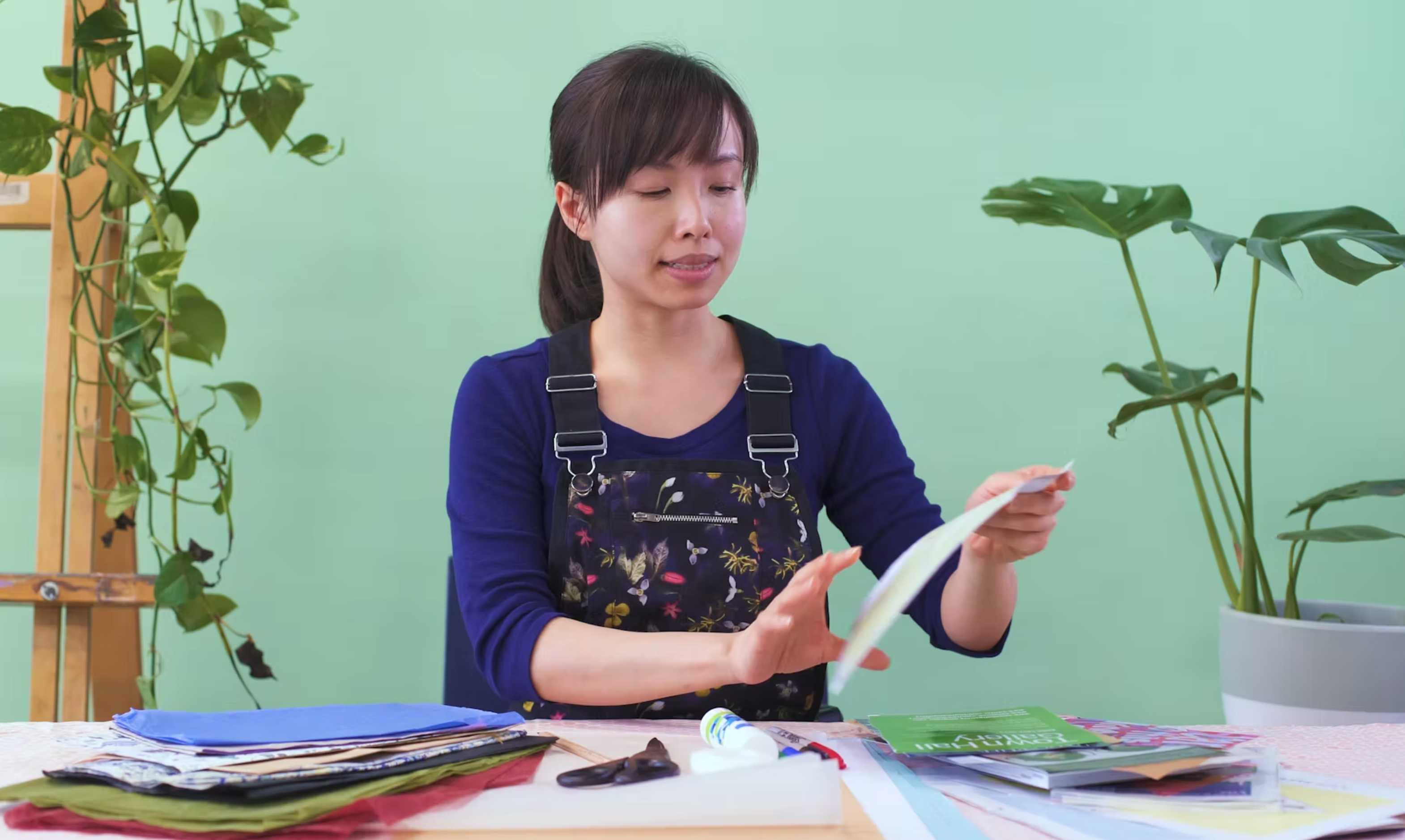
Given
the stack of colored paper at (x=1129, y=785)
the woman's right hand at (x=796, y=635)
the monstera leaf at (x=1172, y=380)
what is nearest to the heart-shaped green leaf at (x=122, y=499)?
the woman's right hand at (x=796, y=635)

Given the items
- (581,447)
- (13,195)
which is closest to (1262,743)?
(581,447)

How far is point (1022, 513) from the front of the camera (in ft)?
2.88

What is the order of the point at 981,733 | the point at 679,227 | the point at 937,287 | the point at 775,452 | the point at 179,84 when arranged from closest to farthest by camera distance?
the point at 981,733 < the point at 679,227 < the point at 775,452 < the point at 179,84 < the point at 937,287

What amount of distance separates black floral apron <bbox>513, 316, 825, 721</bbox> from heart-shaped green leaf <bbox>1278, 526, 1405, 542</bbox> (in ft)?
2.37

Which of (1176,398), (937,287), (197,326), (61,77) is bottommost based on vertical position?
(1176,398)

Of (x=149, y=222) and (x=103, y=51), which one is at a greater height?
(x=103, y=51)

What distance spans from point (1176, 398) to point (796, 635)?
2.59ft

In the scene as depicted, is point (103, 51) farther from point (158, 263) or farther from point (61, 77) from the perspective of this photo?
point (158, 263)

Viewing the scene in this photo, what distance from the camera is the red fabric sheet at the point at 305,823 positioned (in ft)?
2.04

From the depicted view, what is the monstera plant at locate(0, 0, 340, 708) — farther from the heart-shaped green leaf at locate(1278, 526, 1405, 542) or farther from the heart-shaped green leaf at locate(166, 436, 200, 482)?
the heart-shaped green leaf at locate(1278, 526, 1405, 542)

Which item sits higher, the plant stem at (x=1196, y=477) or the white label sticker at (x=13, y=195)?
the white label sticker at (x=13, y=195)

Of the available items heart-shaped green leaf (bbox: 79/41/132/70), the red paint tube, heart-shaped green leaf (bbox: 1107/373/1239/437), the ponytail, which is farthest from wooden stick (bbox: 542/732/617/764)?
heart-shaped green leaf (bbox: 79/41/132/70)

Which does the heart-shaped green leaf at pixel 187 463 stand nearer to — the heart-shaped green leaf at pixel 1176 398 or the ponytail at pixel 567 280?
the ponytail at pixel 567 280

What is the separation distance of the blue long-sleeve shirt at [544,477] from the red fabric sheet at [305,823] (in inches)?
14.1
